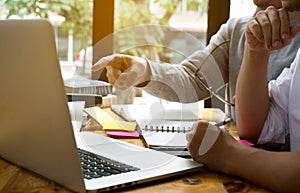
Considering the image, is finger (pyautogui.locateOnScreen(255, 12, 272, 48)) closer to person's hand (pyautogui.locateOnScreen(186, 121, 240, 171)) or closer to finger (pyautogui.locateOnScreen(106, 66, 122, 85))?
person's hand (pyautogui.locateOnScreen(186, 121, 240, 171))

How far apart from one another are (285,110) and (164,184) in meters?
0.54

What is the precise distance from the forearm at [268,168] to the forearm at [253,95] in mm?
333

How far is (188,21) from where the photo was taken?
2.15 meters

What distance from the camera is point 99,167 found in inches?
27.3

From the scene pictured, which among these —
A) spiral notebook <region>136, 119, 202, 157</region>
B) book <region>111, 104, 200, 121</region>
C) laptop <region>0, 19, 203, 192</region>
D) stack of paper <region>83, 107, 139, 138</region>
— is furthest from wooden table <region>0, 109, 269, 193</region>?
book <region>111, 104, 200, 121</region>

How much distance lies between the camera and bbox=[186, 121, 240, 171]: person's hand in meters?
0.74

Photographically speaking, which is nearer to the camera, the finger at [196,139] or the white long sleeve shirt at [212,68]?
the finger at [196,139]

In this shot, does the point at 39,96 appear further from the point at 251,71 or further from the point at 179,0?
the point at 179,0

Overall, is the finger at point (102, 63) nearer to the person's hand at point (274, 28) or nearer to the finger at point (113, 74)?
the finger at point (113, 74)

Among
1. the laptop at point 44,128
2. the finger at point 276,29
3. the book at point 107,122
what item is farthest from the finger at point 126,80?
the finger at point 276,29

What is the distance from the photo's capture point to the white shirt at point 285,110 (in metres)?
1.00

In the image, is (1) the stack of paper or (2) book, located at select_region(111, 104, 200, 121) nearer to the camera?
(1) the stack of paper

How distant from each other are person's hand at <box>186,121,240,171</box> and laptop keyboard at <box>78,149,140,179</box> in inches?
5.4

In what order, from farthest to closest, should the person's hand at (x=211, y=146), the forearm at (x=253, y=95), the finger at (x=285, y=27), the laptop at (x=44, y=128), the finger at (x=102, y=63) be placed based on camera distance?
1. the forearm at (x=253, y=95)
2. the finger at (x=102, y=63)
3. the finger at (x=285, y=27)
4. the person's hand at (x=211, y=146)
5. the laptop at (x=44, y=128)
